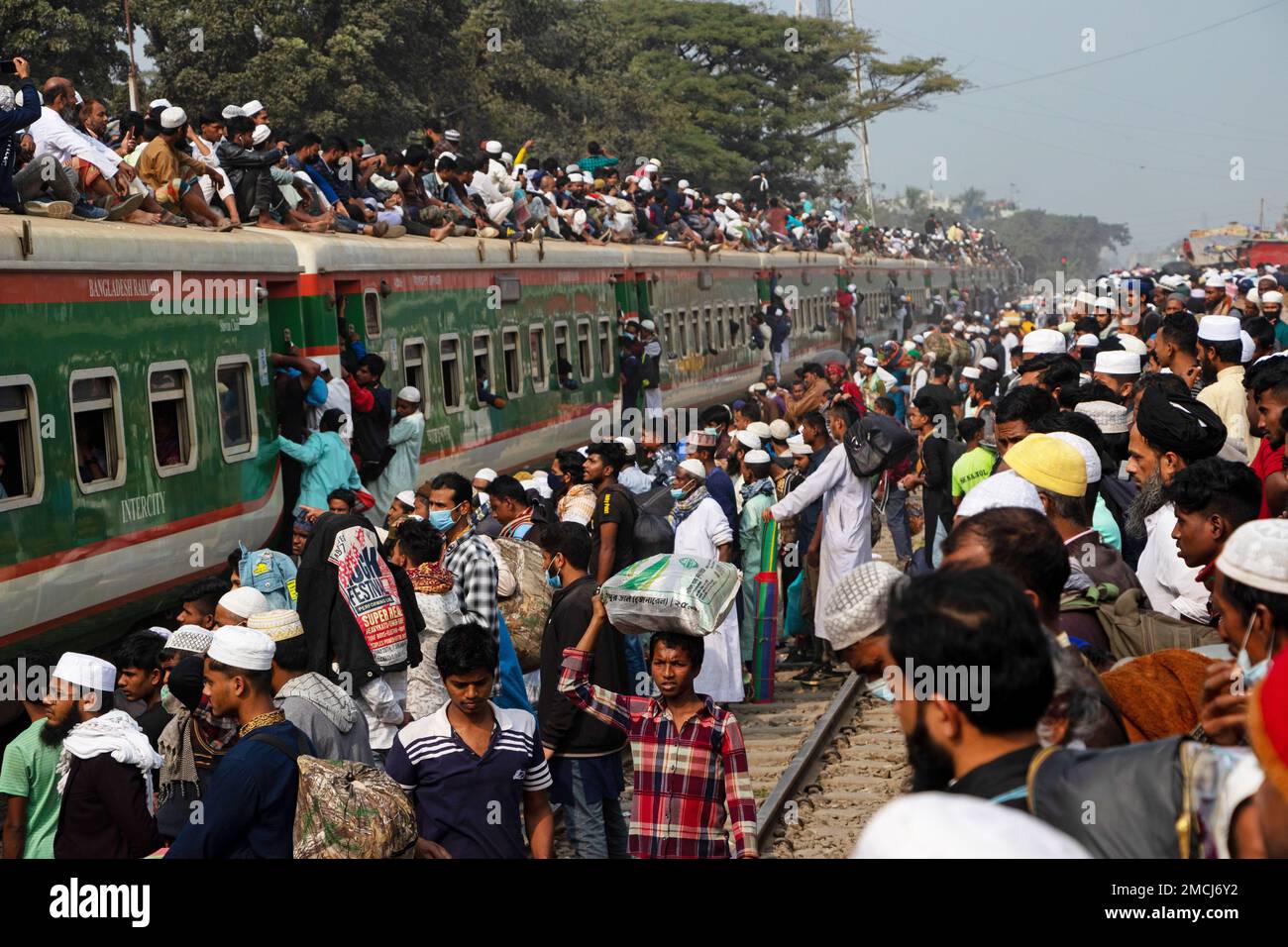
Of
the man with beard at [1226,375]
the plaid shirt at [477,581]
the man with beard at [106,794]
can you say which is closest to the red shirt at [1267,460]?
the man with beard at [1226,375]

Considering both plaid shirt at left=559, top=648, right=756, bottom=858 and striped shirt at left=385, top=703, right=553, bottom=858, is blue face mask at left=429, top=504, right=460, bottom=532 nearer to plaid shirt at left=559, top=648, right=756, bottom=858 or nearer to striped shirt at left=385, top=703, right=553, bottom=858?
striped shirt at left=385, top=703, right=553, bottom=858

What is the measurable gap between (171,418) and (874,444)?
429cm

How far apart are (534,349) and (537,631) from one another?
8.94 meters

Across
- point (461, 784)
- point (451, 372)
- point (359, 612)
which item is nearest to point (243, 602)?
point (359, 612)

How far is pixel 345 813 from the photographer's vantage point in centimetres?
445

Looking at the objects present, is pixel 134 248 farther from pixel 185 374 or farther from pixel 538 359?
pixel 538 359

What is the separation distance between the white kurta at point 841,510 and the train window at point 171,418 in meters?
3.64

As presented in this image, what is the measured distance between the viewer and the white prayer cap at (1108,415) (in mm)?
8180

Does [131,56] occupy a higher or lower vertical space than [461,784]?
higher

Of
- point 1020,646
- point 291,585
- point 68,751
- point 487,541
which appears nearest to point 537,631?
point 487,541

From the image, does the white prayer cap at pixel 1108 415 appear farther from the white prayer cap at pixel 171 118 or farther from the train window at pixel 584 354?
the train window at pixel 584 354

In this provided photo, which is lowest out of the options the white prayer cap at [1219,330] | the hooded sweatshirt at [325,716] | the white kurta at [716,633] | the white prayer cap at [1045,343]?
the white kurta at [716,633]

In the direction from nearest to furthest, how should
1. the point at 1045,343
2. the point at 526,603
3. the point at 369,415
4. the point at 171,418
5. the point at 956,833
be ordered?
the point at 956,833 → the point at 526,603 → the point at 171,418 → the point at 369,415 → the point at 1045,343
